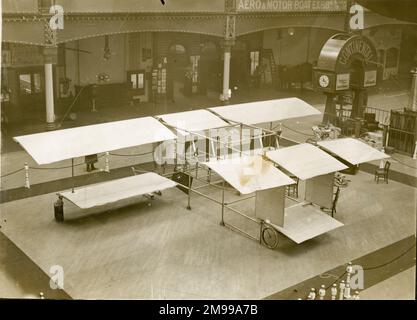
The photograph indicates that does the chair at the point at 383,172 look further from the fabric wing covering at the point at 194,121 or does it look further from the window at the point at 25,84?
the window at the point at 25,84

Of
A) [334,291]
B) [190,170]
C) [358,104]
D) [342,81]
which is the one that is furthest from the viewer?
[358,104]

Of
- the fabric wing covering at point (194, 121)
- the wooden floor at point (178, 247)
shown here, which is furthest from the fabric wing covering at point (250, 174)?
the fabric wing covering at point (194, 121)

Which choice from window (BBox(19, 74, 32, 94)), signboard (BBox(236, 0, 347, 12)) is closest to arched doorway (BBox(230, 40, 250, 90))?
signboard (BBox(236, 0, 347, 12))

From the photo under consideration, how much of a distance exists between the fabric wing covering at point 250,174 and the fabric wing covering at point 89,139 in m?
3.45

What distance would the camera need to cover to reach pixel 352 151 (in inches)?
709

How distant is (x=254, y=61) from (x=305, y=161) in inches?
883

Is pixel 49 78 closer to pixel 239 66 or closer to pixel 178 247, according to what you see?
pixel 178 247

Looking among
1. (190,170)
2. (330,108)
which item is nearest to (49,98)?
(190,170)

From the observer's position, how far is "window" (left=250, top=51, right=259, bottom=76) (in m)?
37.6

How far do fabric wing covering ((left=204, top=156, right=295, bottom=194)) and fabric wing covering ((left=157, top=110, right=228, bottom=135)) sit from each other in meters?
4.00

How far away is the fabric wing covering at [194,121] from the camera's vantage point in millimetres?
20047

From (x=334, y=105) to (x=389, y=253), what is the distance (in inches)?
545

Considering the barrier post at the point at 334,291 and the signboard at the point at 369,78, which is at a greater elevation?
the signboard at the point at 369,78

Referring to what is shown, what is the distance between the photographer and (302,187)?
20.8 metres
